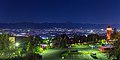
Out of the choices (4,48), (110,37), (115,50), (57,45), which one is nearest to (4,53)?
(4,48)

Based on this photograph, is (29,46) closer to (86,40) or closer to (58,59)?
(58,59)

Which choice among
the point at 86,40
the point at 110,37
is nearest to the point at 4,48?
the point at 110,37

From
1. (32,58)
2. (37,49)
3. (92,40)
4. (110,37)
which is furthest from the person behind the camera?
(92,40)

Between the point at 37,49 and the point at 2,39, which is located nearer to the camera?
the point at 2,39

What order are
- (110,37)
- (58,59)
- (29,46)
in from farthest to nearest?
(110,37) < (29,46) < (58,59)

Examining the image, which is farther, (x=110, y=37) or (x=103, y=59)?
(x=110, y=37)

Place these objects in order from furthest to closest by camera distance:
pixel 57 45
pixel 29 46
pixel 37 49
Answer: pixel 57 45 < pixel 37 49 < pixel 29 46

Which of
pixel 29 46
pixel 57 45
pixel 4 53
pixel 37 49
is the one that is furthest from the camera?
pixel 57 45

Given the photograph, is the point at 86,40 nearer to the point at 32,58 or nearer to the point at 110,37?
the point at 110,37
